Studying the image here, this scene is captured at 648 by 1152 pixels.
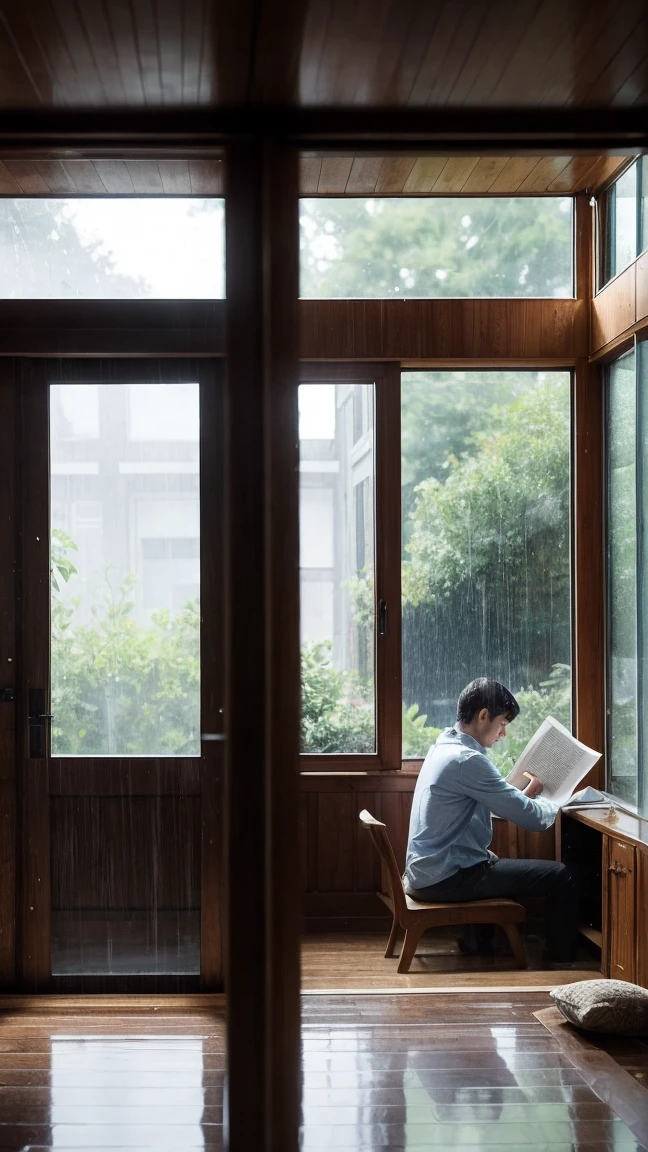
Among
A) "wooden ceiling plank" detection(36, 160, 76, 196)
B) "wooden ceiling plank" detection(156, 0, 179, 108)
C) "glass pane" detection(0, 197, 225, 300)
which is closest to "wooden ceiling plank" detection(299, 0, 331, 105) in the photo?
"wooden ceiling plank" detection(156, 0, 179, 108)

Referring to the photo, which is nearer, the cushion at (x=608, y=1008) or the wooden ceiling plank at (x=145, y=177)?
the wooden ceiling plank at (x=145, y=177)

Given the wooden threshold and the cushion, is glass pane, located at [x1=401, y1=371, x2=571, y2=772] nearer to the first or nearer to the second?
the cushion

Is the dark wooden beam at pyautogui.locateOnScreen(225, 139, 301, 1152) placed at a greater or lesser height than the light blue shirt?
greater

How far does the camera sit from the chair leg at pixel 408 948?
3615 millimetres

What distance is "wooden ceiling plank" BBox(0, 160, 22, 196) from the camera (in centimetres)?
296

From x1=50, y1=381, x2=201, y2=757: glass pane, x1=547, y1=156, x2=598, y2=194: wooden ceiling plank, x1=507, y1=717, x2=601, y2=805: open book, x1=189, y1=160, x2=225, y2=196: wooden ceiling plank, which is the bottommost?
x1=507, y1=717, x2=601, y2=805: open book

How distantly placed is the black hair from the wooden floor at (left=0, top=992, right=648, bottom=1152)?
3.23 feet

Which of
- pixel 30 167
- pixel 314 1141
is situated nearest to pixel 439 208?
pixel 30 167

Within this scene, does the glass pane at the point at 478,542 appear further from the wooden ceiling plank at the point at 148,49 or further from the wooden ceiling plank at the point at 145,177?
the wooden ceiling plank at the point at 148,49

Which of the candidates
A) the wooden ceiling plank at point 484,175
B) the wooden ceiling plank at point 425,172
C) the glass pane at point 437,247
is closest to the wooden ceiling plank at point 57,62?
the wooden ceiling plank at point 425,172

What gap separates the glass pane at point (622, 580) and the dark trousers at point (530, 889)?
0.42 metres

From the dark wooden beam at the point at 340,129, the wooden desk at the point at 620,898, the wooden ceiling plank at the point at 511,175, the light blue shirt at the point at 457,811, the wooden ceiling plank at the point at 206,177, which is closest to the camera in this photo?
the dark wooden beam at the point at 340,129

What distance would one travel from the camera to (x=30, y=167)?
258 cm

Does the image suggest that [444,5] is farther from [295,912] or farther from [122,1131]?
[122,1131]
